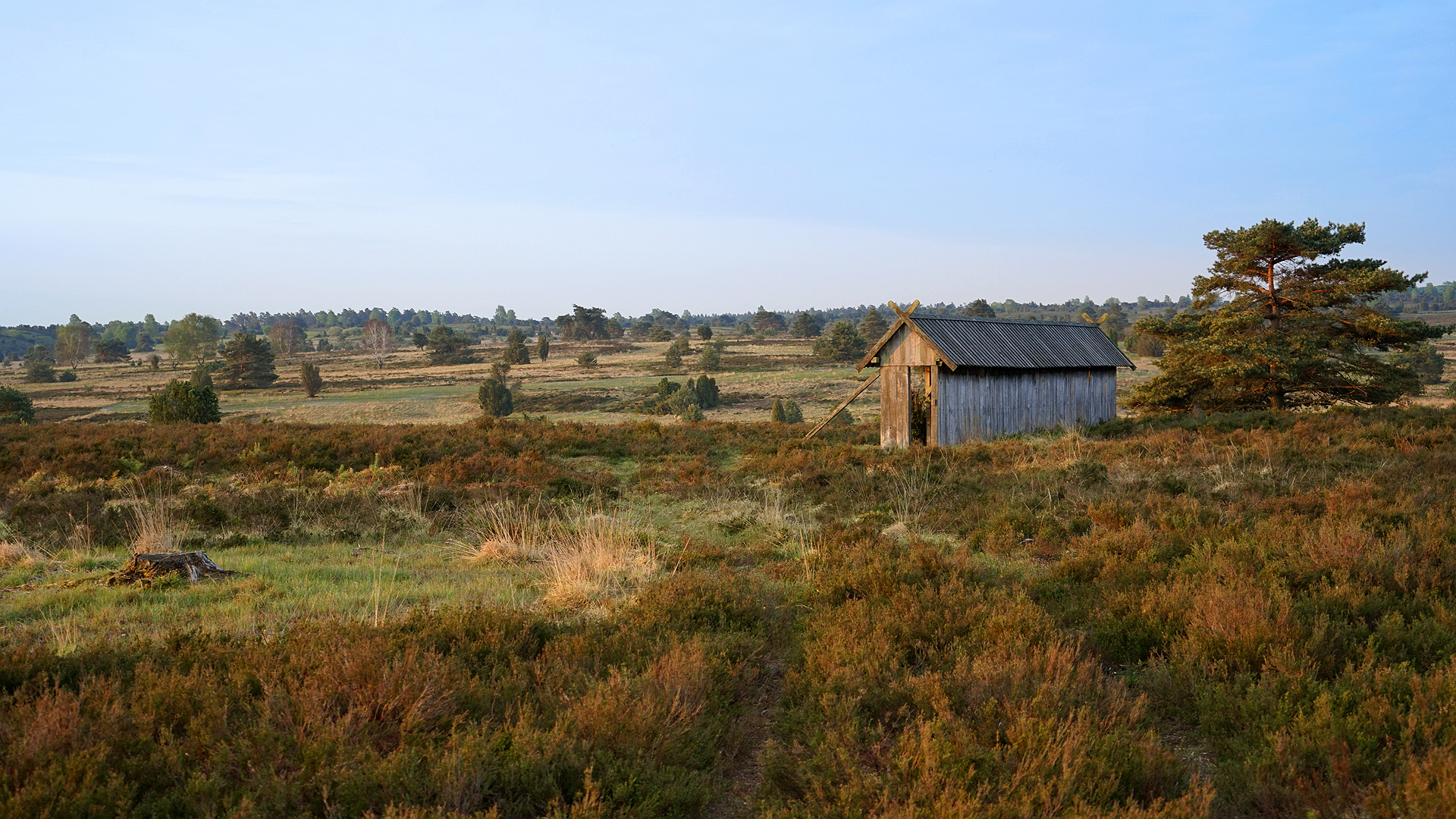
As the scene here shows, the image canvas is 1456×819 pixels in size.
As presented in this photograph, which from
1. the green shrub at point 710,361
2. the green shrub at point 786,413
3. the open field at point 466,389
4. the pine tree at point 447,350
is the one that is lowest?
the green shrub at point 786,413

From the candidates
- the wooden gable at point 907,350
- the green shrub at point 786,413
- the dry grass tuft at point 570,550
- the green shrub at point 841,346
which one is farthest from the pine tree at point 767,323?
the dry grass tuft at point 570,550

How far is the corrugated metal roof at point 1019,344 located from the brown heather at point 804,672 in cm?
863

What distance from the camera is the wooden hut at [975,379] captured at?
1847 centimetres

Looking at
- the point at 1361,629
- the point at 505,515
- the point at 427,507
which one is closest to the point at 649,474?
the point at 427,507

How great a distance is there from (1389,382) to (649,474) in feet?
64.6

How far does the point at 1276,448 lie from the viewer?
525 inches

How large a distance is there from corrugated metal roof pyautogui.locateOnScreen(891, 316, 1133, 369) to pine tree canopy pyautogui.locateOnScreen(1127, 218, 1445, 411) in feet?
5.15

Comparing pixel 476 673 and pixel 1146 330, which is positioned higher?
pixel 1146 330

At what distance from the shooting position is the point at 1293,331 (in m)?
20.7

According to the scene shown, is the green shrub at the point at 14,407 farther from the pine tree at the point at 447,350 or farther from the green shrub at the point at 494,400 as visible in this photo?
the pine tree at the point at 447,350

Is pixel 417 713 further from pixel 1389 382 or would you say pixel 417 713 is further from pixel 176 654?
pixel 1389 382

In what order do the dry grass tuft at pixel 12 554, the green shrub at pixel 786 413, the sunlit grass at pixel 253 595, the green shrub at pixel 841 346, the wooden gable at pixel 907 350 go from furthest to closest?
1. the green shrub at pixel 841 346
2. the green shrub at pixel 786 413
3. the wooden gable at pixel 907 350
4. the dry grass tuft at pixel 12 554
5. the sunlit grass at pixel 253 595

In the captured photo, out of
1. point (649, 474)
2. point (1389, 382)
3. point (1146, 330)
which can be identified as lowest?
point (649, 474)

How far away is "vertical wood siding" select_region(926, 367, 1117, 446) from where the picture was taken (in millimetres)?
18516
